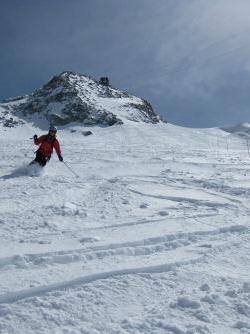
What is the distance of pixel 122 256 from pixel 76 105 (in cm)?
4807

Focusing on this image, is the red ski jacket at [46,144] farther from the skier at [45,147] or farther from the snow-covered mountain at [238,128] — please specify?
the snow-covered mountain at [238,128]

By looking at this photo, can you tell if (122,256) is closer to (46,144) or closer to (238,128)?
(46,144)

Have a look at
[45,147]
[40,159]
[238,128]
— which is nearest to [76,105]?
[238,128]

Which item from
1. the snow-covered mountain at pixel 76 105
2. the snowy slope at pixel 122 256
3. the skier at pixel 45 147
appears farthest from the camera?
the snow-covered mountain at pixel 76 105

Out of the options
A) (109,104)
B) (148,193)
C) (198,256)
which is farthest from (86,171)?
(109,104)

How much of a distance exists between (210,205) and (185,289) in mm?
4550

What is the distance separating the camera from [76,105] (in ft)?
175

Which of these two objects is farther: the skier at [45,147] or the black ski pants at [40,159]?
the skier at [45,147]

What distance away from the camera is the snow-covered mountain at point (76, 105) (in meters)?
50.0

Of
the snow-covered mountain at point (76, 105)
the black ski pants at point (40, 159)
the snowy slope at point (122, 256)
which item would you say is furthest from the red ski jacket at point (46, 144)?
the snow-covered mountain at point (76, 105)

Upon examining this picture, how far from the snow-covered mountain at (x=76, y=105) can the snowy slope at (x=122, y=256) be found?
36158 millimetres

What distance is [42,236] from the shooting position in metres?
6.97

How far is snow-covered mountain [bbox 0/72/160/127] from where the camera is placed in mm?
50031

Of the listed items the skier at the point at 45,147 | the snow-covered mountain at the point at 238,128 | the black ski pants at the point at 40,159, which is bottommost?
the black ski pants at the point at 40,159
